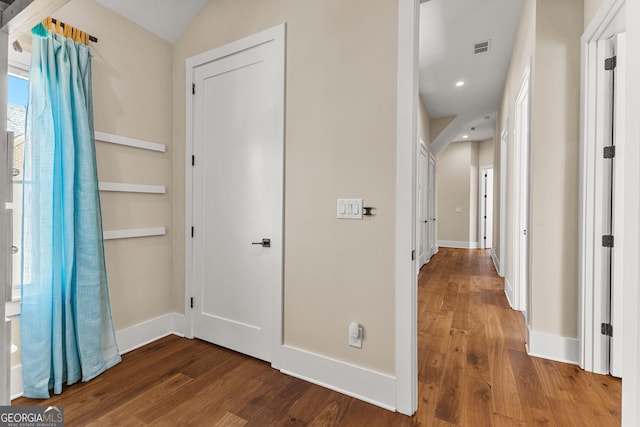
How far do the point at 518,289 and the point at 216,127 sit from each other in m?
3.48

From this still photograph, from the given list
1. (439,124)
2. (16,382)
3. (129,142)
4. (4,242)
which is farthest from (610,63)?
(16,382)

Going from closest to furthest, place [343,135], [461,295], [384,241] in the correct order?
[384,241], [343,135], [461,295]

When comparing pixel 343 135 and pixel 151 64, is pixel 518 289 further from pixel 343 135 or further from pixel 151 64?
pixel 151 64

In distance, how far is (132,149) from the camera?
234cm

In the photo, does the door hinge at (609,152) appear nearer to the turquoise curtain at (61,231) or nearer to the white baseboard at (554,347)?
the white baseboard at (554,347)

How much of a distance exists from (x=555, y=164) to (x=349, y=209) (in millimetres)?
1693

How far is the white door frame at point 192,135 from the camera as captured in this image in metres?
2.02

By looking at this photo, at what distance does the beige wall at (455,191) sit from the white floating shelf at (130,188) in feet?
24.0

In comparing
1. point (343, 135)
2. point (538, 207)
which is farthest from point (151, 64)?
point (538, 207)

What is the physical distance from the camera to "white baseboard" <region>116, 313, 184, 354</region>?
7.45ft

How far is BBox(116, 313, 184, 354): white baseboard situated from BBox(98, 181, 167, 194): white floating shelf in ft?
3.51

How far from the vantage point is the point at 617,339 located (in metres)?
1.97

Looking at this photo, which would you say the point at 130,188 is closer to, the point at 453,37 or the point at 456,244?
→ the point at 453,37

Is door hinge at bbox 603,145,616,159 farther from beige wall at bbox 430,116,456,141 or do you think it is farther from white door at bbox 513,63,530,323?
beige wall at bbox 430,116,456,141
